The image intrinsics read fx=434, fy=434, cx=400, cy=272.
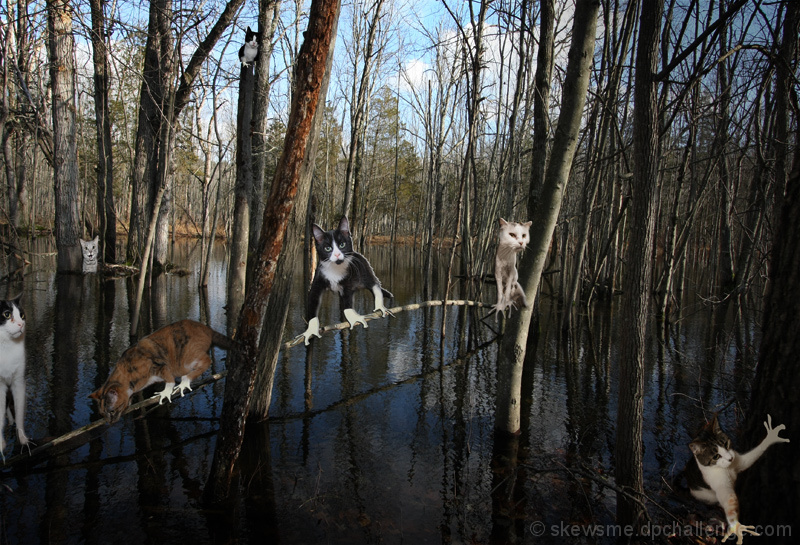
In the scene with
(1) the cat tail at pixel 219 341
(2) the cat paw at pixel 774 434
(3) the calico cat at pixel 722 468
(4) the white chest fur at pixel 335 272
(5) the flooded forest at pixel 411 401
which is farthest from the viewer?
(4) the white chest fur at pixel 335 272

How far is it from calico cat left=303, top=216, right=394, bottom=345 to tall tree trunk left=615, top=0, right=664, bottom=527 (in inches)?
98.7

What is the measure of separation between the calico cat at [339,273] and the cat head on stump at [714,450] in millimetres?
3323

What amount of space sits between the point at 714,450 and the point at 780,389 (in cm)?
40

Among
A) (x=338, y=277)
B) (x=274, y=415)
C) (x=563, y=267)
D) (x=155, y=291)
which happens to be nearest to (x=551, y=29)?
(x=338, y=277)

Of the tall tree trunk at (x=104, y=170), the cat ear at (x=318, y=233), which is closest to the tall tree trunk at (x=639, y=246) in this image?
the cat ear at (x=318, y=233)

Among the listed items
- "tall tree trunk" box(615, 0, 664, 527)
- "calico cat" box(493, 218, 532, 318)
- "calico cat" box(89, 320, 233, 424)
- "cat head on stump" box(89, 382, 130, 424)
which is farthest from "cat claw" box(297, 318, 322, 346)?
"tall tree trunk" box(615, 0, 664, 527)

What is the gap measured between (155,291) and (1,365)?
1177 cm

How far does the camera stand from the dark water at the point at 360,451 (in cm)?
374

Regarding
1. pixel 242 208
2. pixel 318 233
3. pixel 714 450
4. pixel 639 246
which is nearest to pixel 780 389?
pixel 714 450

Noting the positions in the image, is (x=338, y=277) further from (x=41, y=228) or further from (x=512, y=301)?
(x=41, y=228)

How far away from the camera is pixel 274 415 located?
5.93 meters

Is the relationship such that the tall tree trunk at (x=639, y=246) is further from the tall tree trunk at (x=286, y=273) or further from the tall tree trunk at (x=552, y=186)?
the tall tree trunk at (x=286, y=273)

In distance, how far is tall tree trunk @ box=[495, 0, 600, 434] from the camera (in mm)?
4312

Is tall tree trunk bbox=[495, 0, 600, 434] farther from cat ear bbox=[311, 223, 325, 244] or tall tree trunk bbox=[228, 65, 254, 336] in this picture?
tall tree trunk bbox=[228, 65, 254, 336]
